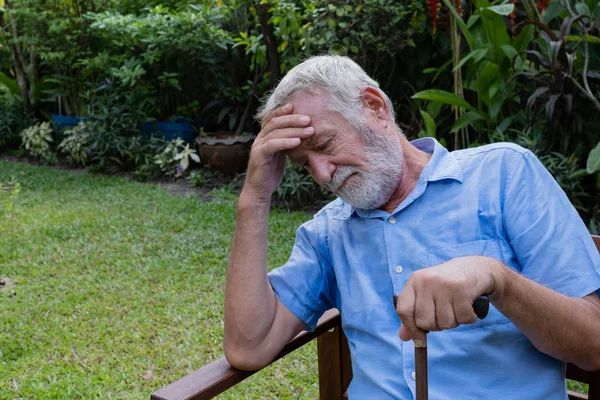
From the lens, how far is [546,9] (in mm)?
4520

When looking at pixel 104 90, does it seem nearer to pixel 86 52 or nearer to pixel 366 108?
pixel 86 52

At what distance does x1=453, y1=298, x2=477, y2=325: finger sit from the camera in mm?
1112

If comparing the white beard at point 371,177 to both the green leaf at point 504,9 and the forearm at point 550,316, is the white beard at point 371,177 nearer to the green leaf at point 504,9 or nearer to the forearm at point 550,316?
the forearm at point 550,316

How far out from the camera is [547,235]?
4.69 ft

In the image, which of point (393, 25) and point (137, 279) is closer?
point (137, 279)

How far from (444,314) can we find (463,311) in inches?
1.6

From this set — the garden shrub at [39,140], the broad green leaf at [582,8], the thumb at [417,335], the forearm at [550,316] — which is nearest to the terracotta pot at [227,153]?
the garden shrub at [39,140]

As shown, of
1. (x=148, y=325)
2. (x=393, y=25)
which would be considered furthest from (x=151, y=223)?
(x=393, y=25)

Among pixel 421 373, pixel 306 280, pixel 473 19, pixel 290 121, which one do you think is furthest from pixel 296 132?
pixel 473 19

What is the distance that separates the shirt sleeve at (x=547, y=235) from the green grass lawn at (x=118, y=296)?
5.23 feet

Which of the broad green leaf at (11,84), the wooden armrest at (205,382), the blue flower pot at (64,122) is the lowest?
the blue flower pot at (64,122)

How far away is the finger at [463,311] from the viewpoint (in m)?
1.11

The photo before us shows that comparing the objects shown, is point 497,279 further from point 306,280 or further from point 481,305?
point 306,280

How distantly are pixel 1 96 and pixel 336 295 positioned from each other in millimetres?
8441
